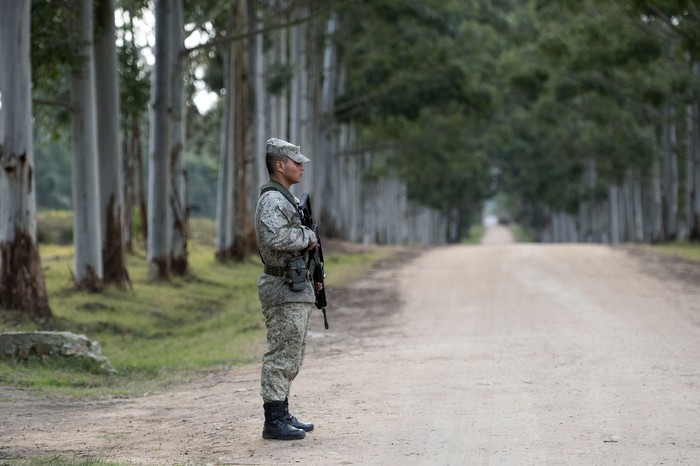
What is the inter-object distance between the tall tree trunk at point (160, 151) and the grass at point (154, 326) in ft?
2.00

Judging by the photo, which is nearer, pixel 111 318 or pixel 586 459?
pixel 586 459

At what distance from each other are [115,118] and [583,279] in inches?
348

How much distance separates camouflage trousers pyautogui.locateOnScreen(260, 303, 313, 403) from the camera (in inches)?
299

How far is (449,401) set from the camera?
9023mm

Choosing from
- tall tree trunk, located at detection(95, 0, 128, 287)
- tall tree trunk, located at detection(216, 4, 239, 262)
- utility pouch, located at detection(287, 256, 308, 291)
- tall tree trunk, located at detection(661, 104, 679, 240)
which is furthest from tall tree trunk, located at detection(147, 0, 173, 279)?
tall tree trunk, located at detection(661, 104, 679, 240)

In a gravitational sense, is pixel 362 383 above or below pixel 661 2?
below

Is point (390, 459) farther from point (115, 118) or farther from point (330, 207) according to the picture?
point (330, 207)

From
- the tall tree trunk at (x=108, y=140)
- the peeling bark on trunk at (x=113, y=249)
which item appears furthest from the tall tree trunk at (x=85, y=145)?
the peeling bark on trunk at (x=113, y=249)

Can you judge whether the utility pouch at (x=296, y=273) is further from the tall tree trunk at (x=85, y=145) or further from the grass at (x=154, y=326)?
the tall tree trunk at (x=85, y=145)

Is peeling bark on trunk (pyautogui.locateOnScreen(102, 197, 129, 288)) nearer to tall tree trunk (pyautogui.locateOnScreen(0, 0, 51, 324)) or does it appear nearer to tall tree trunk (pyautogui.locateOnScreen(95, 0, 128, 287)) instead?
tall tree trunk (pyautogui.locateOnScreen(95, 0, 128, 287))

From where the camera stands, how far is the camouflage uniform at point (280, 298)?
753 cm

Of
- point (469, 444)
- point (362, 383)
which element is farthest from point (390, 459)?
point (362, 383)

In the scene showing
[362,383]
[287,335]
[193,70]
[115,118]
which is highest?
[193,70]

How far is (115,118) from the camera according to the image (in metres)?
18.3
